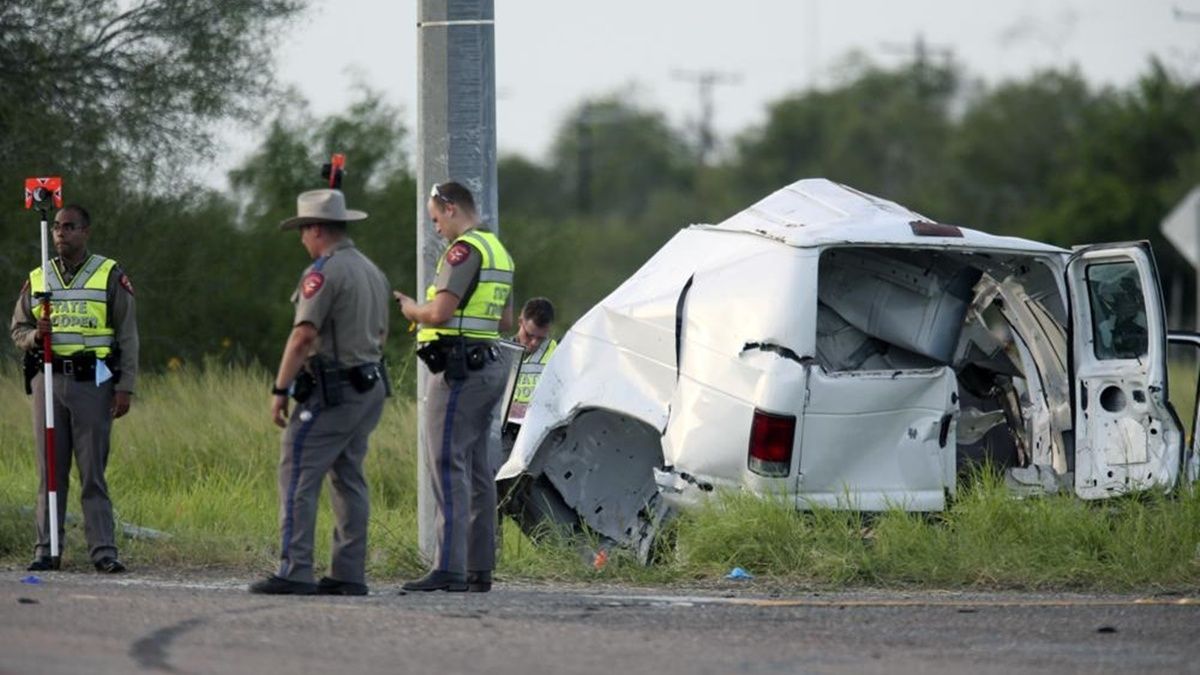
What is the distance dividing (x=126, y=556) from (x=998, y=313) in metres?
4.65

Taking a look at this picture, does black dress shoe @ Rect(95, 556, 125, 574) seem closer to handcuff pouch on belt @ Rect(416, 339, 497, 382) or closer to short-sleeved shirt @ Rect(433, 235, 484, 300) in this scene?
handcuff pouch on belt @ Rect(416, 339, 497, 382)

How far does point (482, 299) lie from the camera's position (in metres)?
9.31

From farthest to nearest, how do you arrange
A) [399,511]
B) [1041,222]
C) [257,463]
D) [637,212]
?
[637,212]
[1041,222]
[257,463]
[399,511]

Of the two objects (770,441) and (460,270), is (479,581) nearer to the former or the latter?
(460,270)

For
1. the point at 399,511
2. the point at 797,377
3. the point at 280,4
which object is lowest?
the point at 399,511

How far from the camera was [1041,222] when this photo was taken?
2172 inches

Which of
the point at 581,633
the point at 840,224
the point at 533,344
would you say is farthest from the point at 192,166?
the point at 581,633

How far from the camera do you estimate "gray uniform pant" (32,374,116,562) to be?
34.2ft

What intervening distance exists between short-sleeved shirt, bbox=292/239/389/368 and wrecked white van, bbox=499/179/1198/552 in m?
1.91

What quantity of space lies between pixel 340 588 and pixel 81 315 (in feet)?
7.36

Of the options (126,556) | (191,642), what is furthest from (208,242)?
(191,642)

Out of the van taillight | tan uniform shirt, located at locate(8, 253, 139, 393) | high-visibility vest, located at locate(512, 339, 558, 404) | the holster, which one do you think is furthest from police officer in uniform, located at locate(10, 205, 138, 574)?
the van taillight

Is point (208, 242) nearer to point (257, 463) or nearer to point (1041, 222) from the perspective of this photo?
point (257, 463)

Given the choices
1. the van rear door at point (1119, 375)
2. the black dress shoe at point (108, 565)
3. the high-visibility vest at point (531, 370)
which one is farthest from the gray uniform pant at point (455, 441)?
the van rear door at point (1119, 375)
